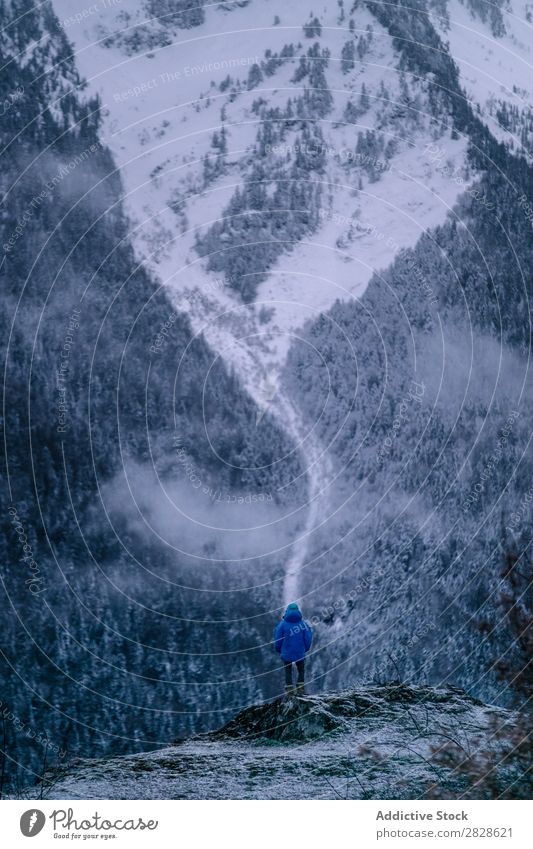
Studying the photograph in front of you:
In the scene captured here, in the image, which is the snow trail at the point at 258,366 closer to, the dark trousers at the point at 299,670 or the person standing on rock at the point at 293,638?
the dark trousers at the point at 299,670

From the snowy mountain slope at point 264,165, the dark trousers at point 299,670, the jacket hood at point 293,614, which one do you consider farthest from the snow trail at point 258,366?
the jacket hood at point 293,614

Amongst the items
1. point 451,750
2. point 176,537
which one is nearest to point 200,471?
point 176,537

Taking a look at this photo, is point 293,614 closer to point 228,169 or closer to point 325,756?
point 325,756

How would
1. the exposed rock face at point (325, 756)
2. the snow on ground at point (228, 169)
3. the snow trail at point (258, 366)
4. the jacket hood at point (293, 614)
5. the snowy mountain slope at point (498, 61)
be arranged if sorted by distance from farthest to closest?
the snow on ground at point (228, 169) < the snow trail at point (258, 366) < the snowy mountain slope at point (498, 61) < the jacket hood at point (293, 614) < the exposed rock face at point (325, 756)

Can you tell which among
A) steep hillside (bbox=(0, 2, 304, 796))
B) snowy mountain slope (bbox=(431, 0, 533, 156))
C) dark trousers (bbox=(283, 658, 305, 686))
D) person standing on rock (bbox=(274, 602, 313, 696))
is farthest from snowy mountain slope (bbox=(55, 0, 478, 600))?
person standing on rock (bbox=(274, 602, 313, 696))

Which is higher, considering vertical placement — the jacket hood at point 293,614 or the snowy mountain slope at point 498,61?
the snowy mountain slope at point 498,61

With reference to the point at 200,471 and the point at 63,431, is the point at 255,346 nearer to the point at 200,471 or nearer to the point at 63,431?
the point at 200,471
